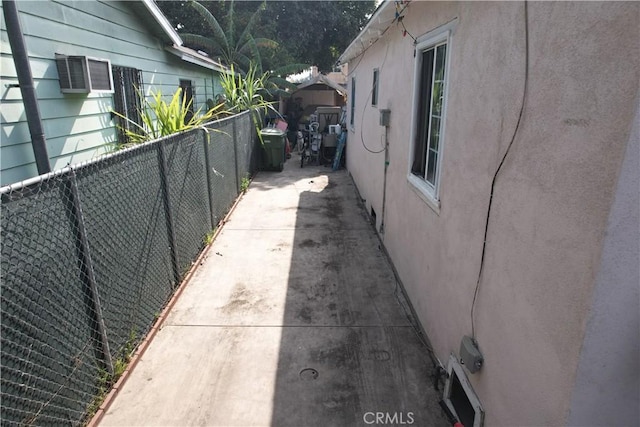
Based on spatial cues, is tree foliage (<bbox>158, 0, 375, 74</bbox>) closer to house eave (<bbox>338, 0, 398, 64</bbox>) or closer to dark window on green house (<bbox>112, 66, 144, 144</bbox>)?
house eave (<bbox>338, 0, 398, 64</bbox>)

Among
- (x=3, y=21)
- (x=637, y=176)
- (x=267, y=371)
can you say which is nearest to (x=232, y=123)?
(x=3, y=21)

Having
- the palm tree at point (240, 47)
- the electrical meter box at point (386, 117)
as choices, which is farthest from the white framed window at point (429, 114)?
the palm tree at point (240, 47)

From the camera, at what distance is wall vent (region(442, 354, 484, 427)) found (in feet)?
7.55

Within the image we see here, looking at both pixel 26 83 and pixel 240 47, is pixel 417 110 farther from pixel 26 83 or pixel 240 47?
pixel 240 47

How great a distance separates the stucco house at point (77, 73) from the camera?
13.1 ft

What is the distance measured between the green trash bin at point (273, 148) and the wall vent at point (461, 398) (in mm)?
8389

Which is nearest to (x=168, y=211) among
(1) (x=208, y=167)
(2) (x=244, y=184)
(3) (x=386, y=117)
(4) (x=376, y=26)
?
(1) (x=208, y=167)

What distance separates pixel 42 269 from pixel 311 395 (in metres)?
1.92

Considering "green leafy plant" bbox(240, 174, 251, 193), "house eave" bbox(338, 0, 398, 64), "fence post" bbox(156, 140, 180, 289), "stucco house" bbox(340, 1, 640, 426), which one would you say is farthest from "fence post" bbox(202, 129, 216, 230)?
"stucco house" bbox(340, 1, 640, 426)

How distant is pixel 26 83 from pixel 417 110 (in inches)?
154

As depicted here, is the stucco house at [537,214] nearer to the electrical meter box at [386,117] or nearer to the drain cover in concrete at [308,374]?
the drain cover in concrete at [308,374]

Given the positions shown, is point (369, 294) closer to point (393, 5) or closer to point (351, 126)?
point (393, 5)

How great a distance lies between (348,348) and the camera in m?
3.35

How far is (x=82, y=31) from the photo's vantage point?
5.04 m
